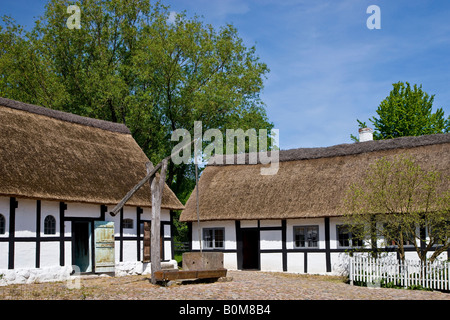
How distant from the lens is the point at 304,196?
2245cm

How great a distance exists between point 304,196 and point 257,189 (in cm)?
258

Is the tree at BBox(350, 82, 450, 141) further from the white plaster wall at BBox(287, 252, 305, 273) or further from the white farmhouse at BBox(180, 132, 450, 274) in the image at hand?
the white plaster wall at BBox(287, 252, 305, 273)

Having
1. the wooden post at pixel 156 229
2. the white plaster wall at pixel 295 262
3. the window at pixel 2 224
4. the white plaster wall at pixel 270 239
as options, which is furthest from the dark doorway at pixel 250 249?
the window at pixel 2 224

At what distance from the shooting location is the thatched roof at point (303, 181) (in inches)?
853

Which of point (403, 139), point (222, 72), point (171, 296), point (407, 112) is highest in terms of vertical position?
point (222, 72)

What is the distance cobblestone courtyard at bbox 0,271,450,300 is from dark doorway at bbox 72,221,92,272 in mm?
3408

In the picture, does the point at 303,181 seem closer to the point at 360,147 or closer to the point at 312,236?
the point at 312,236

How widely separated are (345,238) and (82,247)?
10.4m

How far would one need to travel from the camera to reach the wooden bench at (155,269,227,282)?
15.4 meters

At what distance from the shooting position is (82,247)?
21.2 meters

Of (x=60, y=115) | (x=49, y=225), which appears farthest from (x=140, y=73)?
(x=49, y=225)

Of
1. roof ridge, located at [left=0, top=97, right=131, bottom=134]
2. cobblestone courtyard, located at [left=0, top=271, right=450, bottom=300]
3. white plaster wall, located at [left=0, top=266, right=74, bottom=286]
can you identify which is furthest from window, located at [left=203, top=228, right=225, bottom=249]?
white plaster wall, located at [left=0, top=266, right=74, bottom=286]

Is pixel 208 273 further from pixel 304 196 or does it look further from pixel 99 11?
pixel 99 11

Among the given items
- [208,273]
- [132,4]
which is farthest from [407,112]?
[208,273]
